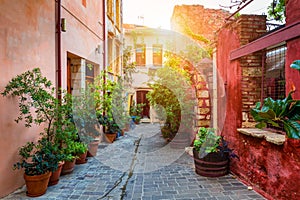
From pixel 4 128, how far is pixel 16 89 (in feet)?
1.94

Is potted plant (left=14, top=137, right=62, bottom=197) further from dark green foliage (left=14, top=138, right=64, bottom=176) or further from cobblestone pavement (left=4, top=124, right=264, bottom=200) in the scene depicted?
cobblestone pavement (left=4, top=124, right=264, bottom=200)

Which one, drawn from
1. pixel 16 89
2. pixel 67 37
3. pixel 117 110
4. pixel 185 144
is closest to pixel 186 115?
pixel 185 144

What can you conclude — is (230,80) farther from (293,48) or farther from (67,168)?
(67,168)

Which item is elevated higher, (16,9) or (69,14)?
(69,14)

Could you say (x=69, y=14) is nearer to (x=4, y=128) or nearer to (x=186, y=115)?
(x=4, y=128)

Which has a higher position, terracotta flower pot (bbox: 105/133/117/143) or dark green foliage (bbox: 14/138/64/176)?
dark green foliage (bbox: 14/138/64/176)

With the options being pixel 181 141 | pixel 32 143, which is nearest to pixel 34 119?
pixel 32 143

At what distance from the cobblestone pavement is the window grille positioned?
5.05 feet

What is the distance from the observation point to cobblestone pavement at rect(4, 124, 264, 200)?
123 inches

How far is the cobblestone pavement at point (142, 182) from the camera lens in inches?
123

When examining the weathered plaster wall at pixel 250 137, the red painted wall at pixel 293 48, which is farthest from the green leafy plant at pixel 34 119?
the red painted wall at pixel 293 48

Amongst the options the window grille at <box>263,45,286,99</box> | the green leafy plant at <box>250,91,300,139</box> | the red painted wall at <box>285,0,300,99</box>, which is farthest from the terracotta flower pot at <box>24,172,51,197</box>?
the window grille at <box>263,45,286,99</box>

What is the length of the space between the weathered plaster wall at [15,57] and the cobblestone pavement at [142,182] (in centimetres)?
50

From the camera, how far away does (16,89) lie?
3250 millimetres
